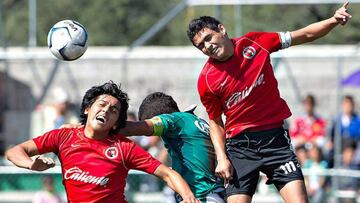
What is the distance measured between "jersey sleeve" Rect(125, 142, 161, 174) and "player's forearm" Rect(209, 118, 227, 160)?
62 centimetres

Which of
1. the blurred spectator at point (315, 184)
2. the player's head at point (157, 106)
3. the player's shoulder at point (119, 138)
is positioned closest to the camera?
the player's shoulder at point (119, 138)

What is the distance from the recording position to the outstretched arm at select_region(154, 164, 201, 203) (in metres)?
6.61

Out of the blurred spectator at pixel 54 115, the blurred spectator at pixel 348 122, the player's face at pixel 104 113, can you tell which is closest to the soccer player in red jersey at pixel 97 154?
the player's face at pixel 104 113

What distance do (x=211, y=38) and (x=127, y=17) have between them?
13.8m

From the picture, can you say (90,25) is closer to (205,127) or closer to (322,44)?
(322,44)

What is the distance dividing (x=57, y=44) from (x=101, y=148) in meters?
1.25

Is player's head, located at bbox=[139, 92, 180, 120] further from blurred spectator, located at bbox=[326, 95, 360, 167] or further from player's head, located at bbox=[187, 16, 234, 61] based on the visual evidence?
blurred spectator, located at bbox=[326, 95, 360, 167]

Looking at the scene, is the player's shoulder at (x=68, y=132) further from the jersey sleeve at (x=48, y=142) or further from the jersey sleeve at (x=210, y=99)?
the jersey sleeve at (x=210, y=99)

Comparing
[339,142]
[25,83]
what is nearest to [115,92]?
[339,142]

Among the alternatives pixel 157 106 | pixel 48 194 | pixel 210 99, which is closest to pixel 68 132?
pixel 157 106

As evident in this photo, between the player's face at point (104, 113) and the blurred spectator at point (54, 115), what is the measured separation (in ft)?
18.7

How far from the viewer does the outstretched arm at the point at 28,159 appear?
6676 millimetres

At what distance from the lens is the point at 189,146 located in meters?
7.39

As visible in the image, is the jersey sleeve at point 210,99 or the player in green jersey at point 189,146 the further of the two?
the jersey sleeve at point 210,99
